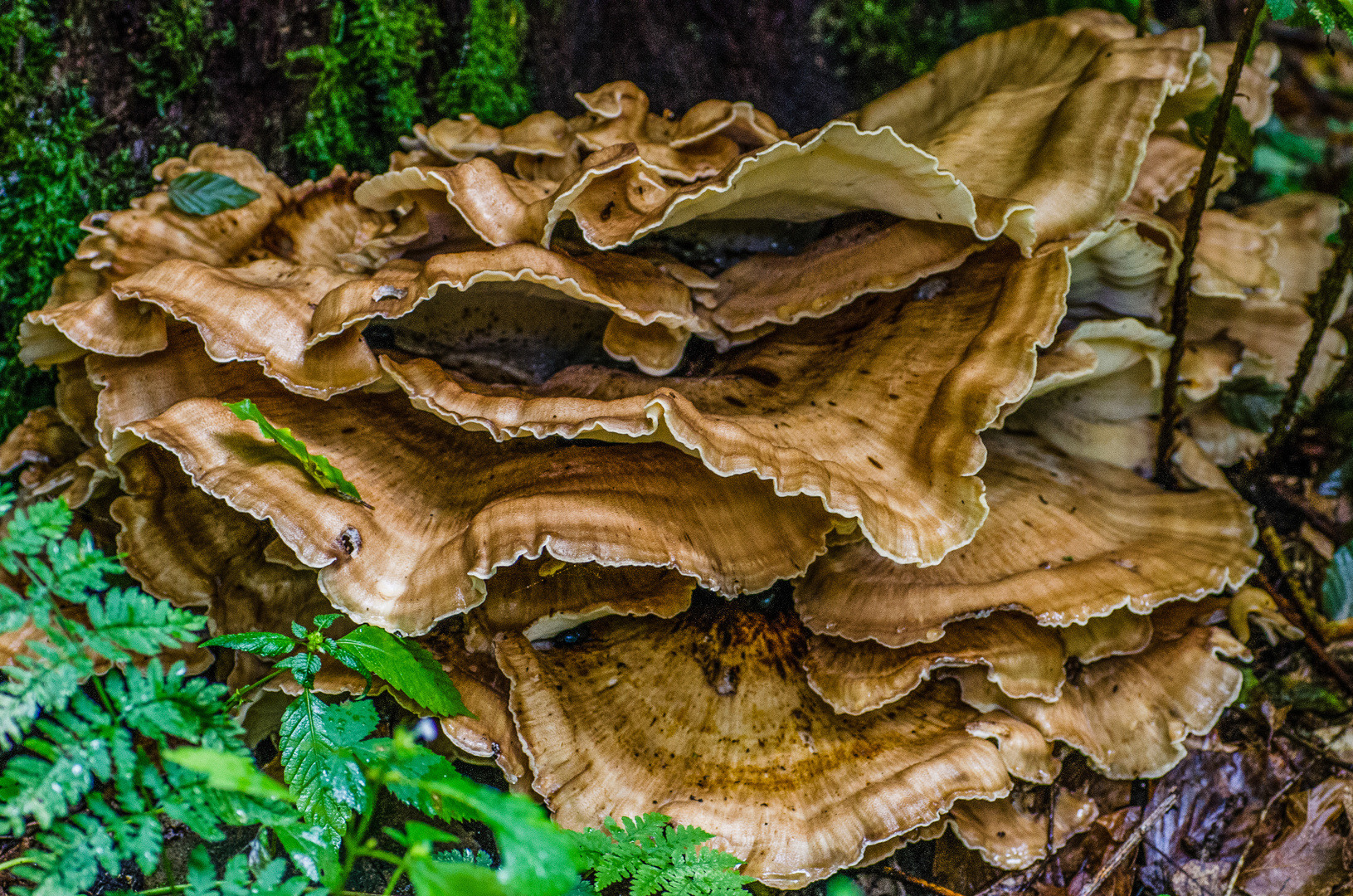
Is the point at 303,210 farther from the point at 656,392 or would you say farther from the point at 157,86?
the point at 656,392

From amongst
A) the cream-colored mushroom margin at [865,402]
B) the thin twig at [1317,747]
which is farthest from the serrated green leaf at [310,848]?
the thin twig at [1317,747]

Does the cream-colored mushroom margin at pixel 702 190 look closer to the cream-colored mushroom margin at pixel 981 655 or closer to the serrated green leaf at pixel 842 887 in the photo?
the cream-colored mushroom margin at pixel 981 655

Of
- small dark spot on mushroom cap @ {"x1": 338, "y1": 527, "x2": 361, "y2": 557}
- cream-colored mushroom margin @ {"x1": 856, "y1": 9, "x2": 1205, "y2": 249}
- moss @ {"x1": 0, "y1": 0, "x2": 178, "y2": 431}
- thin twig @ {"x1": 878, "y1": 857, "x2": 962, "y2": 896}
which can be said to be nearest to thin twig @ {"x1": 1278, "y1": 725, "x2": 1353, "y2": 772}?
thin twig @ {"x1": 878, "y1": 857, "x2": 962, "y2": 896}

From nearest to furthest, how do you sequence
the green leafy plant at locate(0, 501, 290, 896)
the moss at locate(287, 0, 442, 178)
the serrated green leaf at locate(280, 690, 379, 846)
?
the green leafy plant at locate(0, 501, 290, 896)
the serrated green leaf at locate(280, 690, 379, 846)
the moss at locate(287, 0, 442, 178)

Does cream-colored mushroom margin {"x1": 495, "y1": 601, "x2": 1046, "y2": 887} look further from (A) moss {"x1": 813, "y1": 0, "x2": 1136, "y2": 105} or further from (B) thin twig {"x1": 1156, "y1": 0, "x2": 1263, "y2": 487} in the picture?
(A) moss {"x1": 813, "y1": 0, "x2": 1136, "y2": 105}

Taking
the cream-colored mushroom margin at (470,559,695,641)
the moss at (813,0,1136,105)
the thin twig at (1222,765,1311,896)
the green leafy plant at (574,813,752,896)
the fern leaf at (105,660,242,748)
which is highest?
the moss at (813,0,1136,105)

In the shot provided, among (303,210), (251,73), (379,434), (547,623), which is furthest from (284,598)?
(251,73)

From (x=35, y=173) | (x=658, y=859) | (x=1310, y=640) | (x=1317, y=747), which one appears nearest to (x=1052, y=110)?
(x=1310, y=640)
